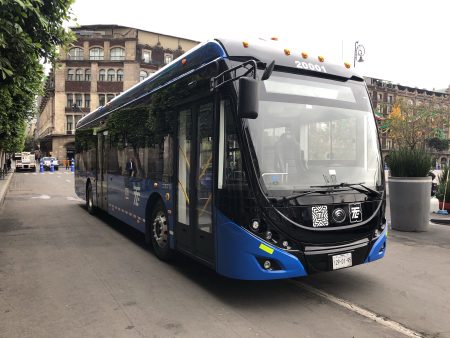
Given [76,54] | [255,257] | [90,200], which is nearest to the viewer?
[255,257]

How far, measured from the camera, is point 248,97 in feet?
13.7

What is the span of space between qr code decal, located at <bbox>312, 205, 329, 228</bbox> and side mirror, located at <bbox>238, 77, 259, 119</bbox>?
4.28 feet

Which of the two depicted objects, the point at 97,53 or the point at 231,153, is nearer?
the point at 231,153

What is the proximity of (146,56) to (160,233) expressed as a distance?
217ft

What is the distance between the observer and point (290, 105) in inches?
190

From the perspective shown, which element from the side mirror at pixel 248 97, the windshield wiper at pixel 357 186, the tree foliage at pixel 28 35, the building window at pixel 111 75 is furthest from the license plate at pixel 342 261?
the building window at pixel 111 75

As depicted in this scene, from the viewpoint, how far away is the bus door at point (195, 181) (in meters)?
5.03

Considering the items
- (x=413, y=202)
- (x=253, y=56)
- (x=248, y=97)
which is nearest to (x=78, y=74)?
(x=413, y=202)

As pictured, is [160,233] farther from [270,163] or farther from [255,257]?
[270,163]

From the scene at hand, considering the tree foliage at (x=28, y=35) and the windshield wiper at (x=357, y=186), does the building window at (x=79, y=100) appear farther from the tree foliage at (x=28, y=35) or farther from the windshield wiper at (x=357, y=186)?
the windshield wiper at (x=357, y=186)

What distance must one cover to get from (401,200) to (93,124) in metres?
8.37

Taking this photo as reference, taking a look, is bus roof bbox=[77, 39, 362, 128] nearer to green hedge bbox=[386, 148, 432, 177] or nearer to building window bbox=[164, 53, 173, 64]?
green hedge bbox=[386, 148, 432, 177]

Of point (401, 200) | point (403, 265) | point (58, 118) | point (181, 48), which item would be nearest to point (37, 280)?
point (403, 265)

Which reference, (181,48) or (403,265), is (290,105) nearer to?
(403,265)
